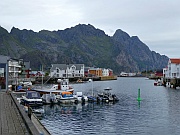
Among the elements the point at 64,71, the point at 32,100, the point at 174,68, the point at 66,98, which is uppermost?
the point at 174,68

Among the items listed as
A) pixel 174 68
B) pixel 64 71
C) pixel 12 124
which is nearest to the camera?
pixel 12 124

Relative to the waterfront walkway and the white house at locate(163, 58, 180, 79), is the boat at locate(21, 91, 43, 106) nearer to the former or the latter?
the waterfront walkway

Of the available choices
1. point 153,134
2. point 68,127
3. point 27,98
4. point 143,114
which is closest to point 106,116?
point 143,114

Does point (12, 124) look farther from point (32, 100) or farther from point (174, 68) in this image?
point (174, 68)

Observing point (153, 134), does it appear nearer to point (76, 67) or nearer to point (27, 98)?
point (27, 98)

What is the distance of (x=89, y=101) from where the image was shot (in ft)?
182

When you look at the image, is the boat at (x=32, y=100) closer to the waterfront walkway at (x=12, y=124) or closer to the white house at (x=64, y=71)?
the waterfront walkway at (x=12, y=124)


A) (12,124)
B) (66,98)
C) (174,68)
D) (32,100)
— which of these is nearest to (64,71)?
(174,68)

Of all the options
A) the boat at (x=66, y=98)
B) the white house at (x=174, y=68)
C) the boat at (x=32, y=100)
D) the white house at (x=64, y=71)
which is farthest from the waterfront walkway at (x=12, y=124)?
the white house at (x=64, y=71)

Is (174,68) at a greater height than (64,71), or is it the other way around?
(174,68)

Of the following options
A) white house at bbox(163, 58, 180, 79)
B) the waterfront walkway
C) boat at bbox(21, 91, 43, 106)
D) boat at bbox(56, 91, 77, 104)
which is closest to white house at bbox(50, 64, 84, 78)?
white house at bbox(163, 58, 180, 79)

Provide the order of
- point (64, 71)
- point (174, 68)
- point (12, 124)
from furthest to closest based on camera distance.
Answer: point (64, 71), point (174, 68), point (12, 124)

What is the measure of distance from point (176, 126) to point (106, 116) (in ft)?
34.7

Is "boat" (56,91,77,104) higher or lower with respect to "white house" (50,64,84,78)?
lower
